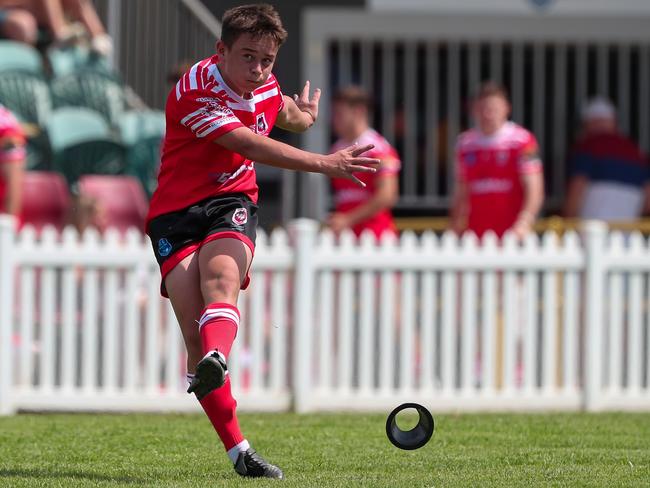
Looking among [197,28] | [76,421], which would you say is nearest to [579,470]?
[76,421]

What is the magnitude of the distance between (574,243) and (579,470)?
10.8 ft

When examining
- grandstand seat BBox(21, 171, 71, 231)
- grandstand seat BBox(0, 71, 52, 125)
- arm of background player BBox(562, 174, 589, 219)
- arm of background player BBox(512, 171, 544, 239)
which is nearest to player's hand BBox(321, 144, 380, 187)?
arm of background player BBox(512, 171, 544, 239)

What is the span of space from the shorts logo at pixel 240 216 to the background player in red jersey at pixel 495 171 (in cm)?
424

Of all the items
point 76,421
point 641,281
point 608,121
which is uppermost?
point 608,121

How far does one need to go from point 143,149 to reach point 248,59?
6.83 meters

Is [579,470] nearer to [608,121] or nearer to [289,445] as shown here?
[289,445]

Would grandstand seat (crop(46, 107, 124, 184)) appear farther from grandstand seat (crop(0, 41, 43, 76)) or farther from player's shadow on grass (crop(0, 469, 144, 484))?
player's shadow on grass (crop(0, 469, 144, 484))

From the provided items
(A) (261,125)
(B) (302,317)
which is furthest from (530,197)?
(A) (261,125)

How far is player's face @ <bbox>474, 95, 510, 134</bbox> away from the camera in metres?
9.64

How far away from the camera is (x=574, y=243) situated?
876 centimetres

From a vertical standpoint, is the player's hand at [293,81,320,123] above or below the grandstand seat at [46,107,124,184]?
below

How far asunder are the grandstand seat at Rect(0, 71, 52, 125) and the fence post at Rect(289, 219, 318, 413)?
3.78 metres

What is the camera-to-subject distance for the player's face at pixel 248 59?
537 centimetres

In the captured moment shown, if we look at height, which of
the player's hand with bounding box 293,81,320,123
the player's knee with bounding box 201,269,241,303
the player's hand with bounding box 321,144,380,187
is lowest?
the player's knee with bounding box 201,269,241,303
